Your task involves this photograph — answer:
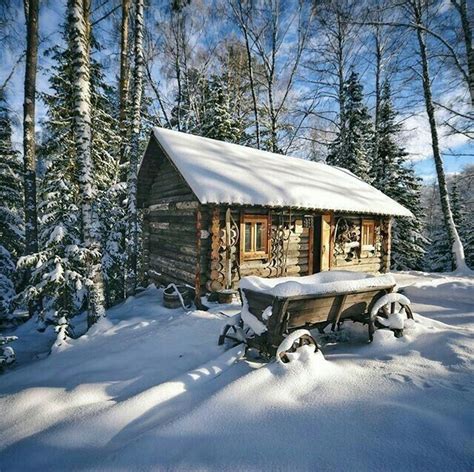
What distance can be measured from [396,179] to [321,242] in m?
12.4

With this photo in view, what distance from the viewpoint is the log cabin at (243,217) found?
8.15 metres

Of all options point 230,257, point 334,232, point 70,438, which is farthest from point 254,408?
point 334,232

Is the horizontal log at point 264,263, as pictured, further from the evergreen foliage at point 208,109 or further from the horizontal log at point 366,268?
the evergreen foliage at point 208,109

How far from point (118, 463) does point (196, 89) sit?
75.6 ft

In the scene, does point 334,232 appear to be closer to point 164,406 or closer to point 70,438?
point 164,406

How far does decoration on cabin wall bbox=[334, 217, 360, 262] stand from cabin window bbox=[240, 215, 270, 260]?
338 centimetres

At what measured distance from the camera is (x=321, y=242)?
10.5 meters

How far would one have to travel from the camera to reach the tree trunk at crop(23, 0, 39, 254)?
979 cm

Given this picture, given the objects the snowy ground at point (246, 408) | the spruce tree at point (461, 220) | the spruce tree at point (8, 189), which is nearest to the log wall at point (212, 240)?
the snowy ground at point (246, 408)

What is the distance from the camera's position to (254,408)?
3150mm

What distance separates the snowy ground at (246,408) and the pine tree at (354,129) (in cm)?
1628

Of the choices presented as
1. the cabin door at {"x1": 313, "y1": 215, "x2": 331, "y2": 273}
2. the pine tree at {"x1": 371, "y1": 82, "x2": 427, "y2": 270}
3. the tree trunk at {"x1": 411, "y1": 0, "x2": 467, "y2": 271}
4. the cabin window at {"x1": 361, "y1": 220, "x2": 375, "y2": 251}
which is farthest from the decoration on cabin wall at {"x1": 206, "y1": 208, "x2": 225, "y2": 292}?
the pine tree at {"x1": 371, "y1": 82, "x2": 427, "y2": 270}

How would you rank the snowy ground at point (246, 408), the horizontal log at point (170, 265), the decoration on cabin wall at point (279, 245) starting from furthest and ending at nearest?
the decoration on cabin wall at point (279, 245)
the horizontal log at point (170, 265)
the snowy ground at point (246, 408)

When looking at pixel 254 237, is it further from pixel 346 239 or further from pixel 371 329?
pixel 371 329
